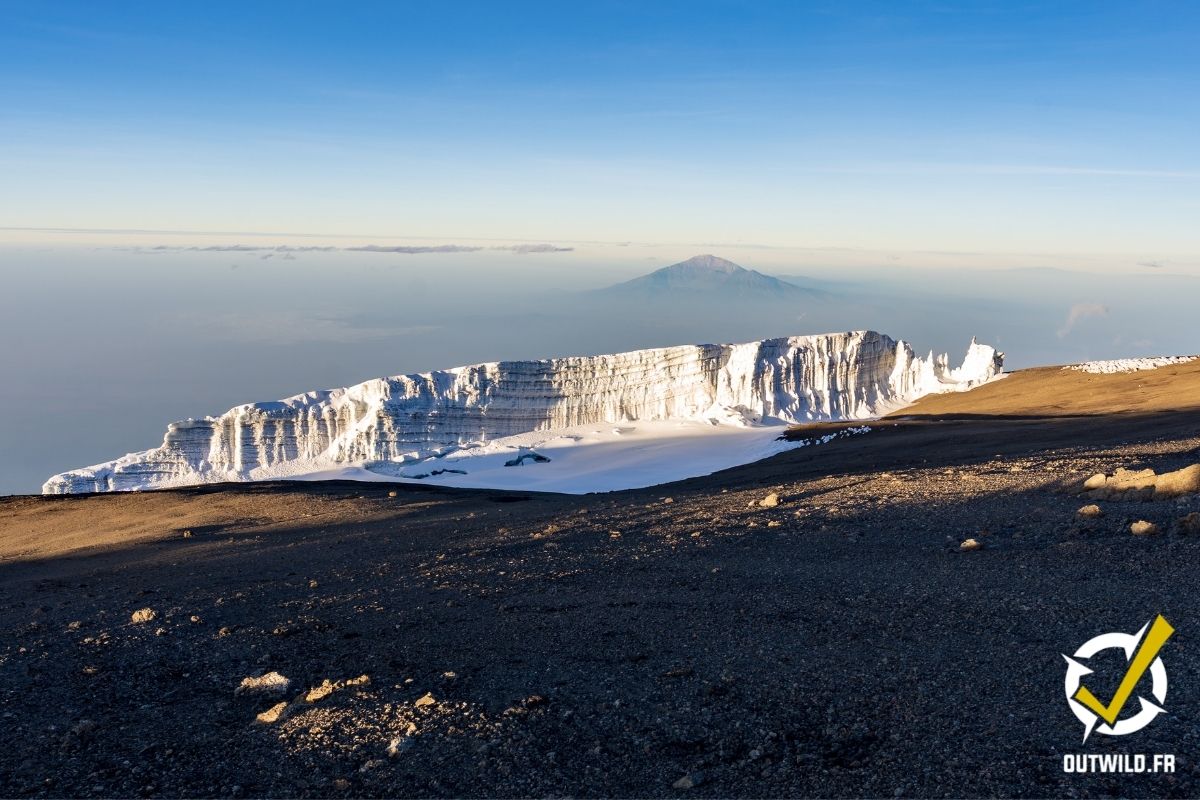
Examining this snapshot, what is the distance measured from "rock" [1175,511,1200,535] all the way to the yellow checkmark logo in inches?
124

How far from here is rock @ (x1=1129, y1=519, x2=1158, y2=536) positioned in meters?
10.5

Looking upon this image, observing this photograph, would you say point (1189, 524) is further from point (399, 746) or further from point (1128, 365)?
point (1128, 365)

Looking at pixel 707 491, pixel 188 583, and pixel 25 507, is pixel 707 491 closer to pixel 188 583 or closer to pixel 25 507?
pixel 188 583

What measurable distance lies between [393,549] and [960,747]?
10.8 meters

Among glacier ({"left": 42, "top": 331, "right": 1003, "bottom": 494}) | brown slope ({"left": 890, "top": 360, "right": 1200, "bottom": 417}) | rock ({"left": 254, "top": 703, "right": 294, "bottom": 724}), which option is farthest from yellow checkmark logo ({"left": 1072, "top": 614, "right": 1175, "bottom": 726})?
glacier ({"left": 42, "top": 331, "right": 1003, "bottom": 494})

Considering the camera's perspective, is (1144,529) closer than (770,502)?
Yes

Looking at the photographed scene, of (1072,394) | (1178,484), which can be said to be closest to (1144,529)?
(1178,484)

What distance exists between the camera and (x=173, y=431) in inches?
1869

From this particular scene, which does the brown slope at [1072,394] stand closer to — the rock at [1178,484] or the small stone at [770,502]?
the rock at [1178,484]

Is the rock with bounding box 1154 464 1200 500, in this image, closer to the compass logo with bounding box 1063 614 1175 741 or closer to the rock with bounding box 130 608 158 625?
the compass logo with bounding box 1063 614 1175 741

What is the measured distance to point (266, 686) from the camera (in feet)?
25.5

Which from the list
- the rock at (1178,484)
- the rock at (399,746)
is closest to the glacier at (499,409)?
the rock at (1178,484)

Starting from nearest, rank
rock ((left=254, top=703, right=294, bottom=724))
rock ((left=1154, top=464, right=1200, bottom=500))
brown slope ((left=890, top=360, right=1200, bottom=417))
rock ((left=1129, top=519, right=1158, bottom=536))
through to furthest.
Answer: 1. rock ((left=254, top=703, right=294, bottom=724))
2. rock ((left=1129, top=519, right=1158, bottom=536))
3. rock ((left=1154, top=464, right=1200, bottom=500))
4. brown slope ((left=890, top=360, right=1200, bottom=417))

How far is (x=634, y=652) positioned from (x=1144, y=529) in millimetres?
6641
